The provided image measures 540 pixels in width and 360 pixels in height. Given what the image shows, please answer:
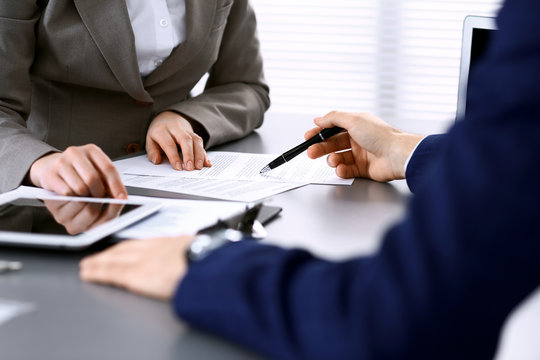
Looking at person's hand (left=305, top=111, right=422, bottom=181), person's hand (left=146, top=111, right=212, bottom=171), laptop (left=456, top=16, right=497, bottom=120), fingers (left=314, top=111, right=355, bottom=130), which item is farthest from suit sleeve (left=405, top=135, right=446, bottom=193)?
person's hand (left=146, top=111, right=212, bottom=171)

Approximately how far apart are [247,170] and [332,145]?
16 centimetres

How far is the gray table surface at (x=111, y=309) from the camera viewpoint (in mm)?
523

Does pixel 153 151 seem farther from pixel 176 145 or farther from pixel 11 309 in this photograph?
pixel 11 309

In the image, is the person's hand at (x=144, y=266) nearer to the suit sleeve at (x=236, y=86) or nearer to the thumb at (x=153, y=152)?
the thumb at (x=153, y=152)

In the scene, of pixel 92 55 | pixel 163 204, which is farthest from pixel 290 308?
pixel 92 55

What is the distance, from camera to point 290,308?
1.65 feet

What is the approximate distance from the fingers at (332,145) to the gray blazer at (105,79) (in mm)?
268

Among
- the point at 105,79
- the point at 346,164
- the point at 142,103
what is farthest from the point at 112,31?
the point at 346,164

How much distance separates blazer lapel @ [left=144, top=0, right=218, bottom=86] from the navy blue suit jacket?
105 cm

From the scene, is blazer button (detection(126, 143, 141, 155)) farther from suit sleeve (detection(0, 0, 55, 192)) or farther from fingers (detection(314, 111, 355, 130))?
fingers (detection(314, 111, 355, 130))

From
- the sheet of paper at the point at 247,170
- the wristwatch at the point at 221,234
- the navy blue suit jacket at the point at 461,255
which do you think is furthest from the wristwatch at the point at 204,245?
the sheet of paper at the point at 247,170

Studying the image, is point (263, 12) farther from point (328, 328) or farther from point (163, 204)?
point (328, 328)

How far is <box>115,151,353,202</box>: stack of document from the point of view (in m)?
1.04

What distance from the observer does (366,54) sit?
11.2 ft
